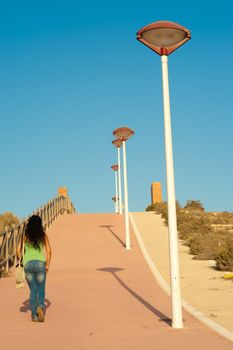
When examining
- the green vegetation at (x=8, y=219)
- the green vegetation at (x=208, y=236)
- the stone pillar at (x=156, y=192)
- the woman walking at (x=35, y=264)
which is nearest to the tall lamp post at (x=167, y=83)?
the woman walking at (x=35, y=264)

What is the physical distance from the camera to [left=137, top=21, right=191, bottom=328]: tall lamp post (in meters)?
9.88

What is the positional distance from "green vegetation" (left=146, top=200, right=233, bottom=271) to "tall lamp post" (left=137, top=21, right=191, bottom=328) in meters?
9.17

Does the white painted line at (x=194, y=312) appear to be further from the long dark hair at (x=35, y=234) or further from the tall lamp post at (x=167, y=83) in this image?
the long dark hair at (x=35, y=234)

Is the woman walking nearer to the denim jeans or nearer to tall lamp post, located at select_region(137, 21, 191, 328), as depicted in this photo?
the denim jeans

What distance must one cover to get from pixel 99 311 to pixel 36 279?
1758mm

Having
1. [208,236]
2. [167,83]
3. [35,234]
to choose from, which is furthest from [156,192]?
[167,83]

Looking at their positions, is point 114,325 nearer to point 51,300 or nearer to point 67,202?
point 51,300

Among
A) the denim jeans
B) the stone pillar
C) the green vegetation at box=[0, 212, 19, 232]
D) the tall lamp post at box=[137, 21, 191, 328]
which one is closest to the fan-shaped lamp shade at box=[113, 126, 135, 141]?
the tall lamp post at box=[137, 21, 191, 328]

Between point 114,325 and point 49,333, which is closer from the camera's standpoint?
point 49,333

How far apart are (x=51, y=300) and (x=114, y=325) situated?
366cm

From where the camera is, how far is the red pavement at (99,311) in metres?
8.45

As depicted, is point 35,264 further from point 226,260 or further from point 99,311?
point 226,260

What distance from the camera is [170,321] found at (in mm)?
10375

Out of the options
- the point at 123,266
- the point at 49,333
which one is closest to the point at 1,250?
the point at 123,266
